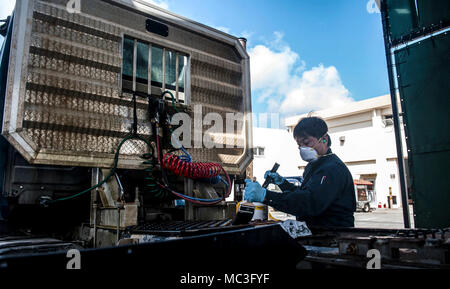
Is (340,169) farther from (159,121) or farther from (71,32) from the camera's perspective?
(71,32)

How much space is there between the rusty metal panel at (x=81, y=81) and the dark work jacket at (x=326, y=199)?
1.52m

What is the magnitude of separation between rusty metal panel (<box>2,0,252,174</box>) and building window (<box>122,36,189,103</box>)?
87mm

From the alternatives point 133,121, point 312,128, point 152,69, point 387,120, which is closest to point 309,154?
point 312,128

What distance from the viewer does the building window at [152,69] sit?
382 centimetres

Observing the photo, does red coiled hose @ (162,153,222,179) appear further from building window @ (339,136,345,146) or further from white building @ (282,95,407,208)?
building window @ (339,136,345,146)

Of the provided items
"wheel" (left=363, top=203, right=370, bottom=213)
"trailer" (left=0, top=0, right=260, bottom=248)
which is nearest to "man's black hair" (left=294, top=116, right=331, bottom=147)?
"trailer" (left=0, top=0, right=260, bottom=248)

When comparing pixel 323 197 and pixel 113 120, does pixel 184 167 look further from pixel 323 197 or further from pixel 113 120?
pixel 323 197

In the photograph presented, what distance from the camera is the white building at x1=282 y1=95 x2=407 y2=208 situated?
67.1ft

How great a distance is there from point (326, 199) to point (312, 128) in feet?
3.04

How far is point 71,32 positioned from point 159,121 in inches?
50.3

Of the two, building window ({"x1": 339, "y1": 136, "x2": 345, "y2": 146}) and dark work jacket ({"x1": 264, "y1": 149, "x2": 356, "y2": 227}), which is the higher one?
building window ({"x1": 339, "y1": 136, "x2": 345, "y2": 146})

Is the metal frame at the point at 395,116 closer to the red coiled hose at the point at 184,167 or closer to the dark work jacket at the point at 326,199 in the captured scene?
the dark work jacket at the point at 326,199

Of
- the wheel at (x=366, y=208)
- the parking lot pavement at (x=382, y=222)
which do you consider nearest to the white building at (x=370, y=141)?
the wheel at (x=366, y=208)

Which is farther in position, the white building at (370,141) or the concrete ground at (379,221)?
the white building at (370,141)
